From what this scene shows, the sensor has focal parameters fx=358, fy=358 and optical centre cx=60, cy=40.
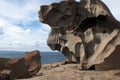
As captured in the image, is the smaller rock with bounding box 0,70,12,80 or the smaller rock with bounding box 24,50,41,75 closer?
the smaller rock with bounding box 0,70,12,80

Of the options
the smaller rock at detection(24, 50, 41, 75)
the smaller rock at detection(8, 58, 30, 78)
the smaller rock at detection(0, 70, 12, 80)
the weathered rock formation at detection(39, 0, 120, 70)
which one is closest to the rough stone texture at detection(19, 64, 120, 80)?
the weathered rock formation at detection(39, 0, 120, 70)

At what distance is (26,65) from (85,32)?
5095mm

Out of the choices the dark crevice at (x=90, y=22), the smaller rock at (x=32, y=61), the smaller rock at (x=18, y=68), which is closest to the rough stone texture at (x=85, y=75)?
the smaller rock at (x=18, y=68)

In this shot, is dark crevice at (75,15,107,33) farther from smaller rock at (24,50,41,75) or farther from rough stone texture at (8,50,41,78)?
rough stone texture at (8,50,41,78)

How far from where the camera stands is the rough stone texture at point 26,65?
2561cm

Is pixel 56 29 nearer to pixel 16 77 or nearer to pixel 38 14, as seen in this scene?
pixel 38 14

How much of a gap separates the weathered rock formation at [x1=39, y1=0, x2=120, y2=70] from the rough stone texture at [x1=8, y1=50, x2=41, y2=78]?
300 centimetres

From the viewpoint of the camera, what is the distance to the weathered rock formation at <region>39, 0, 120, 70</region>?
80.7ft

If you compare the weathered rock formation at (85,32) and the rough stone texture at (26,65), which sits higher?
the weathered rock formation at (85,32)

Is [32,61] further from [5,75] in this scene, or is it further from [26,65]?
[5,75]

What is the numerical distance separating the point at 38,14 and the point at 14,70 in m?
5.80

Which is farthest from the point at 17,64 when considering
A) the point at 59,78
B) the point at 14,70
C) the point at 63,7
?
the point at 63,7

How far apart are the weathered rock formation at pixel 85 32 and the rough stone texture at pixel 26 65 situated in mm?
3001

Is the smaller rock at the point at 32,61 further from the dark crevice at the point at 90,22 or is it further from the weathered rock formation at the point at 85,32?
the dark crevice at the point at 90,22
